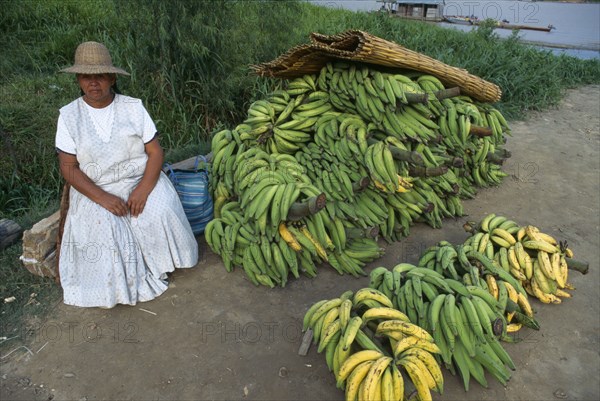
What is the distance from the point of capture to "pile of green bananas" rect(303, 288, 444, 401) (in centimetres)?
225

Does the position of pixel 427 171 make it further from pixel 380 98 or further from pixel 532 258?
pixel 532 258

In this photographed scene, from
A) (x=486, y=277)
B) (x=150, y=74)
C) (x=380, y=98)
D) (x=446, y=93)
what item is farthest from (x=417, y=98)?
(x=150, y=74)

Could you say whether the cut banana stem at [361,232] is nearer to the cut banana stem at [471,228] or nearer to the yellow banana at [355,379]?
the cut banana stem at [471,228]

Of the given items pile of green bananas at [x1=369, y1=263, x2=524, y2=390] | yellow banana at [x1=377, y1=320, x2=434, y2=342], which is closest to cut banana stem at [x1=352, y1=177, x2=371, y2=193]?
pile of green bananas at [x1=369, y1=263, x2=524, y2=390]

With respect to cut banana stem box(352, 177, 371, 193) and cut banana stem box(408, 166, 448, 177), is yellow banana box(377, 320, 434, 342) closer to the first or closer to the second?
cut banana stem box(352, 177, 371, 193)

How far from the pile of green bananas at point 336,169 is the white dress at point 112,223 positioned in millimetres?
492

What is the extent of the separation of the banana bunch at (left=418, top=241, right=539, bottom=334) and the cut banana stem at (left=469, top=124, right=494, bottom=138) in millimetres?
1576

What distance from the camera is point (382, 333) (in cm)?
253

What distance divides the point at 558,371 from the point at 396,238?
1706 millimetres

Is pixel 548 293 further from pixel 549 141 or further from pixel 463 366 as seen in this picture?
pixel 549 141

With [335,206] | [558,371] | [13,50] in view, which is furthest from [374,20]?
[558,371]

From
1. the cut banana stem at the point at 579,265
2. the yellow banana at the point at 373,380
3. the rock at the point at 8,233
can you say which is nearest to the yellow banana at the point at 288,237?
the yellow banana at the point at 373,380

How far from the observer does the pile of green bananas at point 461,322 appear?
8.40ft

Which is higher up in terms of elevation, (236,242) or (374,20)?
(374,20)
